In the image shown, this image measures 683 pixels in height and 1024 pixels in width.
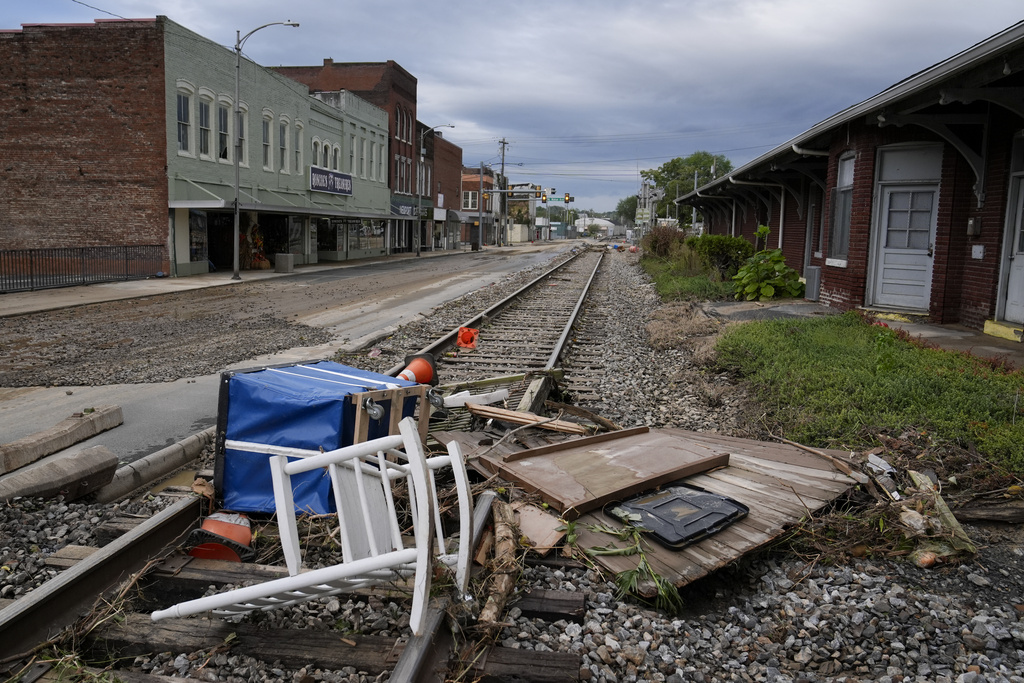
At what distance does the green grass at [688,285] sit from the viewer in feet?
62.1

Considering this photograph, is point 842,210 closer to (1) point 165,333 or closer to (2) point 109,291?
(1) point 165,333

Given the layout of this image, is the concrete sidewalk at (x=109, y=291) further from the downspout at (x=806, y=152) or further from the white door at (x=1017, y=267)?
the white door at (x=1017, y=267)

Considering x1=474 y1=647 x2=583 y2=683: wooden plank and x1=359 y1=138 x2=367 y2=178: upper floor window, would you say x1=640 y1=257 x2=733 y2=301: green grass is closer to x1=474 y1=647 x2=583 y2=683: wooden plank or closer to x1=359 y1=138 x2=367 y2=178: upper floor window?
x1=474 y1=647 x2=583 y2=683: wooden plank

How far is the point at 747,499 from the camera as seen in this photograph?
4.80 meters

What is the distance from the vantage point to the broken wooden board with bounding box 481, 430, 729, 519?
4641mm

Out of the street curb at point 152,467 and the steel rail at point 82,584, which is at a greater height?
the steel rail at point 82,584

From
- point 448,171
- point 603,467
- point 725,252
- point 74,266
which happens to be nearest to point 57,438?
point 603,467

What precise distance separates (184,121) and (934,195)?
24.3 metres

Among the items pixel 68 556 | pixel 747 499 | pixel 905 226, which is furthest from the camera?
pixel 905 226

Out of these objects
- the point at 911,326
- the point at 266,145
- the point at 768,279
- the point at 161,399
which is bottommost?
the point at 161,399

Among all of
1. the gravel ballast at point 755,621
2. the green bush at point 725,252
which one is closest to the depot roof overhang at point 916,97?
the green bush at point 725,252

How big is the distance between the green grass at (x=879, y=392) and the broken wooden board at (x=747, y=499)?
0.95 metres

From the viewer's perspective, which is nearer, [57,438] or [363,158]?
[57,438]

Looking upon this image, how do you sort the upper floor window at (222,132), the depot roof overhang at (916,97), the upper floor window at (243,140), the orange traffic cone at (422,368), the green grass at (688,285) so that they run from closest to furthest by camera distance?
the orange traffic cone at (422,368), the depot roof overhang at (916,97), the green grass at (688,285), the upper floor window at (222,132), the upper floor window at (243,140)
